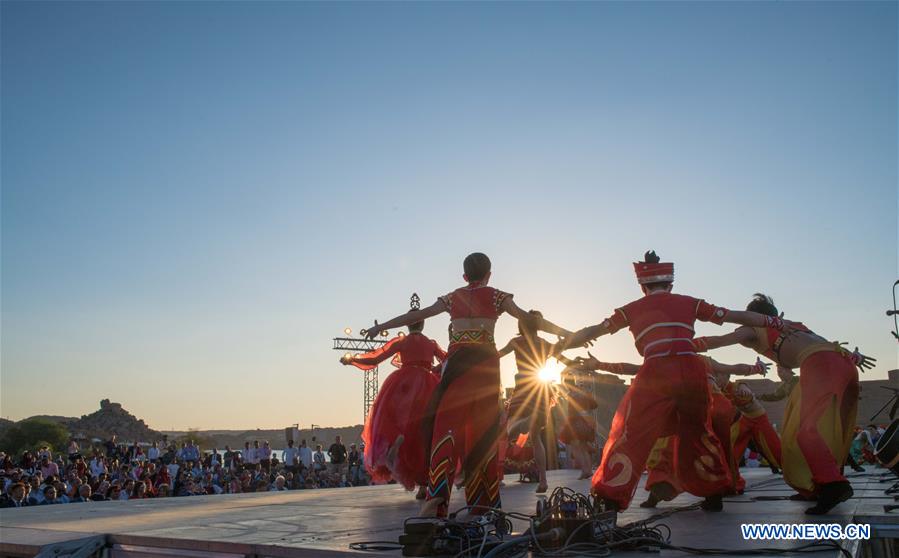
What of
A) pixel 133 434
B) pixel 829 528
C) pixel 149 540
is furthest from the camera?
pixel 133 434

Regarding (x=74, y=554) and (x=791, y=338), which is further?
(x=791, y=338)

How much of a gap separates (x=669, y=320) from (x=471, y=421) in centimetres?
153

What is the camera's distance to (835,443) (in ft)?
17.4

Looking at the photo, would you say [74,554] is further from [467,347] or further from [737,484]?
[737,484]

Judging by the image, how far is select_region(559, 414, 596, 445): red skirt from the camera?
33.2 feet

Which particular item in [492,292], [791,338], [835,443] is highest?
[492,292]

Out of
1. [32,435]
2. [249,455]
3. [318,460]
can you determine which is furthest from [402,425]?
[32,435]

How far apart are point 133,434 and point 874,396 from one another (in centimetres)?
5471

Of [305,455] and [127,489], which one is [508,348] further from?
[305,455]

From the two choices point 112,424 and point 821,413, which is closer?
point 821,413

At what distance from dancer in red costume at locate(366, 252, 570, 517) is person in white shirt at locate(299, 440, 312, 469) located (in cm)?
1451

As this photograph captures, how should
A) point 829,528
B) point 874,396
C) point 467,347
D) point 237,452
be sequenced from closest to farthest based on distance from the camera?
1. point 829,528
2. point 467,347
3. point 237,452
4. point 874,396

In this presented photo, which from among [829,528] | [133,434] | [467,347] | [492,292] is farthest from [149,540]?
[133,434]

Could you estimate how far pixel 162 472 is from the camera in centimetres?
1446
